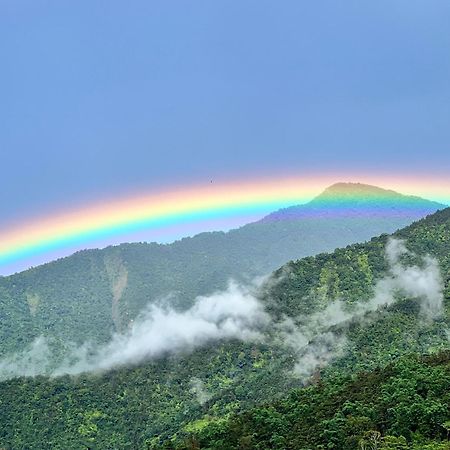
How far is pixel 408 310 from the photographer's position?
84.6 meters

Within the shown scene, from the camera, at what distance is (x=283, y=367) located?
90.8 metres

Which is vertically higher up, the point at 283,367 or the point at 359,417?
the point at 359,417

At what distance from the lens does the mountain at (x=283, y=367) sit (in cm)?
5662

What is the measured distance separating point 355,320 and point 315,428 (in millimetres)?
42834

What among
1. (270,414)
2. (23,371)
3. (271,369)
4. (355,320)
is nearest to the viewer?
(270,414)

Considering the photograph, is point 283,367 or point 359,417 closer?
point 359,417

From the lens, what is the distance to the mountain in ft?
186

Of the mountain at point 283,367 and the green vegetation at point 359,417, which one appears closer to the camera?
the green vegetation at point 359,417

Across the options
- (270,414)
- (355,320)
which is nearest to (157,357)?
(355,320)

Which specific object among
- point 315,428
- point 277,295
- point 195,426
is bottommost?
point 195,426

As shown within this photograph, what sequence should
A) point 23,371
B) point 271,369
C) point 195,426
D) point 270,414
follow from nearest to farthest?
1. point 270,414
2. point 195,426
3. point 271,369
4. point 23,371

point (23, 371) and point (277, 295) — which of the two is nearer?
point (277, 295)

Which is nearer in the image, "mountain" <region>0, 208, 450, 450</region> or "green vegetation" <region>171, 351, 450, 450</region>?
"green vegetation" <region>171, 351, 450, 450</region>

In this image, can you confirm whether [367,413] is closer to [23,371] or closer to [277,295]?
[277,295]
